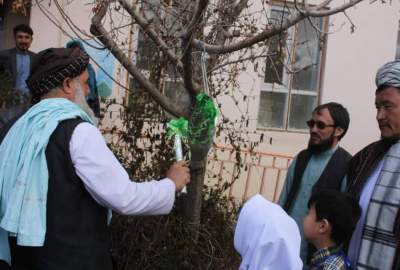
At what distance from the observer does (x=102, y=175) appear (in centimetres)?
198

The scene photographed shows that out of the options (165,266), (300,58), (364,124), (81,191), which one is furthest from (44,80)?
(364,124)

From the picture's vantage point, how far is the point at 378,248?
7.05 ft

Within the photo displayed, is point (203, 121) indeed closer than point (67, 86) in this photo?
No

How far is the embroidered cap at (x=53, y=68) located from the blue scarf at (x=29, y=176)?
125 millimetres

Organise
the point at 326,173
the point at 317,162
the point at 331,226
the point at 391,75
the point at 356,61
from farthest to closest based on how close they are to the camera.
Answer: the point at 356,61 → the point at 317,162 → the point at 326,173 → the point at 331,226 → the point at 391,75

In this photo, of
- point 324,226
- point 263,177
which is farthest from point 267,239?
point 263,177

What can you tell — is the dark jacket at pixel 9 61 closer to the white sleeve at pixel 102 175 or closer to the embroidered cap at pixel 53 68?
the embroidered cap at pixel 53 68

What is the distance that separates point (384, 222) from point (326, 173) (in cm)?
106

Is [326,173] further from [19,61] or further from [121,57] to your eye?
[19,61]

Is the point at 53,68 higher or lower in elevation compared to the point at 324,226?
higher

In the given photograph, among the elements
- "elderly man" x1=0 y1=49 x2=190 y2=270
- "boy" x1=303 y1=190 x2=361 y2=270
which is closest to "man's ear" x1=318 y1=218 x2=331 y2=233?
"boy" x1=303 y1=190 x2=361 y2=270

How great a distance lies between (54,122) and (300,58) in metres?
5.58

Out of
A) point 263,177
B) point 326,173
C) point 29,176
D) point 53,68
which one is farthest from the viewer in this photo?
point 263,177

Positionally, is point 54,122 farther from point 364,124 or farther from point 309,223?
point 364,124
